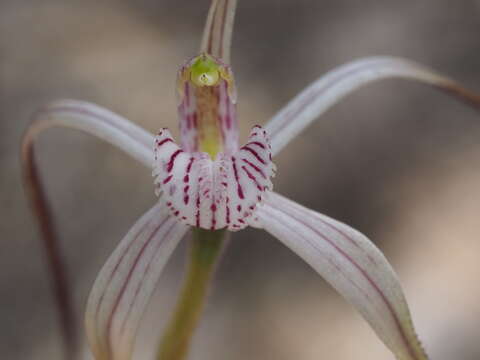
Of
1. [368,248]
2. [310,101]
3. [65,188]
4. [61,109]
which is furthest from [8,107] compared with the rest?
[368,248]

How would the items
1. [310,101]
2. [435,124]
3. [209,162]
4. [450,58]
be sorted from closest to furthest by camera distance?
[209,162]
[310,101]
[435,124]
[450,58]

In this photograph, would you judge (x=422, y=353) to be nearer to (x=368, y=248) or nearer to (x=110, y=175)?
(x=368, y=248)

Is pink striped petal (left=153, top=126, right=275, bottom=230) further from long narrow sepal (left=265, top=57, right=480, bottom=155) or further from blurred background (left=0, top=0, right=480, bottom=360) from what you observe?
blurred background (left=0, top=0, right=480, bottom=360)

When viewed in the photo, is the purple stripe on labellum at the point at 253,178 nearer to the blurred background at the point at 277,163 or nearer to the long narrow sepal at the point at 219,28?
the long narrow sepal at the point at 219,28

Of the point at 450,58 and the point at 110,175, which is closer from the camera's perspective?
the point at 110,175

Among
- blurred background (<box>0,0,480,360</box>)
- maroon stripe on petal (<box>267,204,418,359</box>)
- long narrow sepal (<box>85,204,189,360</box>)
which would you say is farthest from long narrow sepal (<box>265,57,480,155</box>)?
blurred background (<box>0,0,480,360</box>)

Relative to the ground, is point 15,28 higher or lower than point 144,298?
higher
